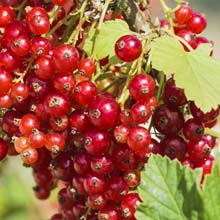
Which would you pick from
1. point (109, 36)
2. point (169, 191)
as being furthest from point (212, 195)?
point (109, 36)

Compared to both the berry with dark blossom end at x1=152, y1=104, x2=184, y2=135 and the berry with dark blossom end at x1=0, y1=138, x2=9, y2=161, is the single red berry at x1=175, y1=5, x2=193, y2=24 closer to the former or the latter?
the berry with dark blossom end at x1=152, y1=104, x2=184, y2=135

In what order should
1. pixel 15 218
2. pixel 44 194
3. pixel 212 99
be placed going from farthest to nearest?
pixel 15 218 → pixel 44 194 → pixel 212 99

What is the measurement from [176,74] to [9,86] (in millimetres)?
321

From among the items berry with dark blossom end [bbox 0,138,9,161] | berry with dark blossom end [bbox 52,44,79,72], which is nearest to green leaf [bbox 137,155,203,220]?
berry with dark blossom end [bbox 52,44,79,72]

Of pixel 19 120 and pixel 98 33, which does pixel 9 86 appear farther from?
pixel 98 33

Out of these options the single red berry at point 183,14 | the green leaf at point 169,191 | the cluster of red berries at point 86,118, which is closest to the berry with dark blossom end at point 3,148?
the cluster of red berries at point 86,118

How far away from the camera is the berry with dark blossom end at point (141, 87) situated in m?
1.26

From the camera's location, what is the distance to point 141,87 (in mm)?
1260

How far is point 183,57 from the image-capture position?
1.35m

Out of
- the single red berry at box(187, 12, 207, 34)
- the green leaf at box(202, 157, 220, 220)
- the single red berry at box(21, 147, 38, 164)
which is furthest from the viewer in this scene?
the single red berry at box(187, 12, 207, 34)

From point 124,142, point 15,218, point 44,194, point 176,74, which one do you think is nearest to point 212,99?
point 176,74

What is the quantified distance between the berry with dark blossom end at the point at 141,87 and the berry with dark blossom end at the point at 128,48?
0.13 ft

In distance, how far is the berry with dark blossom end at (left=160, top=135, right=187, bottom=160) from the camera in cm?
131

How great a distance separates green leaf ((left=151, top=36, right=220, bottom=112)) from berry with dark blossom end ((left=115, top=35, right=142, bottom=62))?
32 mm
